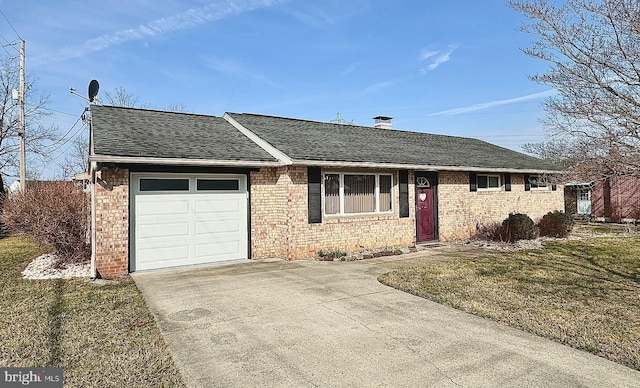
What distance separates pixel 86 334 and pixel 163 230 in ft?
14.5

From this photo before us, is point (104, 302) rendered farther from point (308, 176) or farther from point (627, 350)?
point (627, 350)

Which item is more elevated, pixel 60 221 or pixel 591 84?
pixel 591 84

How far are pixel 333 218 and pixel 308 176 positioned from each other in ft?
4.98

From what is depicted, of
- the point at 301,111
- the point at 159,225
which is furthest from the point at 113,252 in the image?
the point at 301,111

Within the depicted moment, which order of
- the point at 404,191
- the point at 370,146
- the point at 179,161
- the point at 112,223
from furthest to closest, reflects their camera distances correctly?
the point at 370,146
the point at 404,191
the point at 179,161
the point at 112,223

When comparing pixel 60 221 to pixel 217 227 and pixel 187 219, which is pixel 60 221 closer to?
pixel 187 219

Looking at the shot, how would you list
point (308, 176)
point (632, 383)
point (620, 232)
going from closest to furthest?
point (632, 383), point (308, 176), point (620, 232)

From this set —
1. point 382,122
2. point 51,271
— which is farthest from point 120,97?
point 51,271

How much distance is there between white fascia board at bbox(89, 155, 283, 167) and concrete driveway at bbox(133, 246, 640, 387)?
2700mm

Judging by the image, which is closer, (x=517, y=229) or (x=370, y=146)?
(x=517, y=229)

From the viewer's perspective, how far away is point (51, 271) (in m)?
9.22

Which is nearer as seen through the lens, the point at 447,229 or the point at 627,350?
the point at 627,350

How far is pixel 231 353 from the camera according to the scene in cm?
426

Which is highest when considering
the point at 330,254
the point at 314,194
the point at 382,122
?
the point at 382,122
